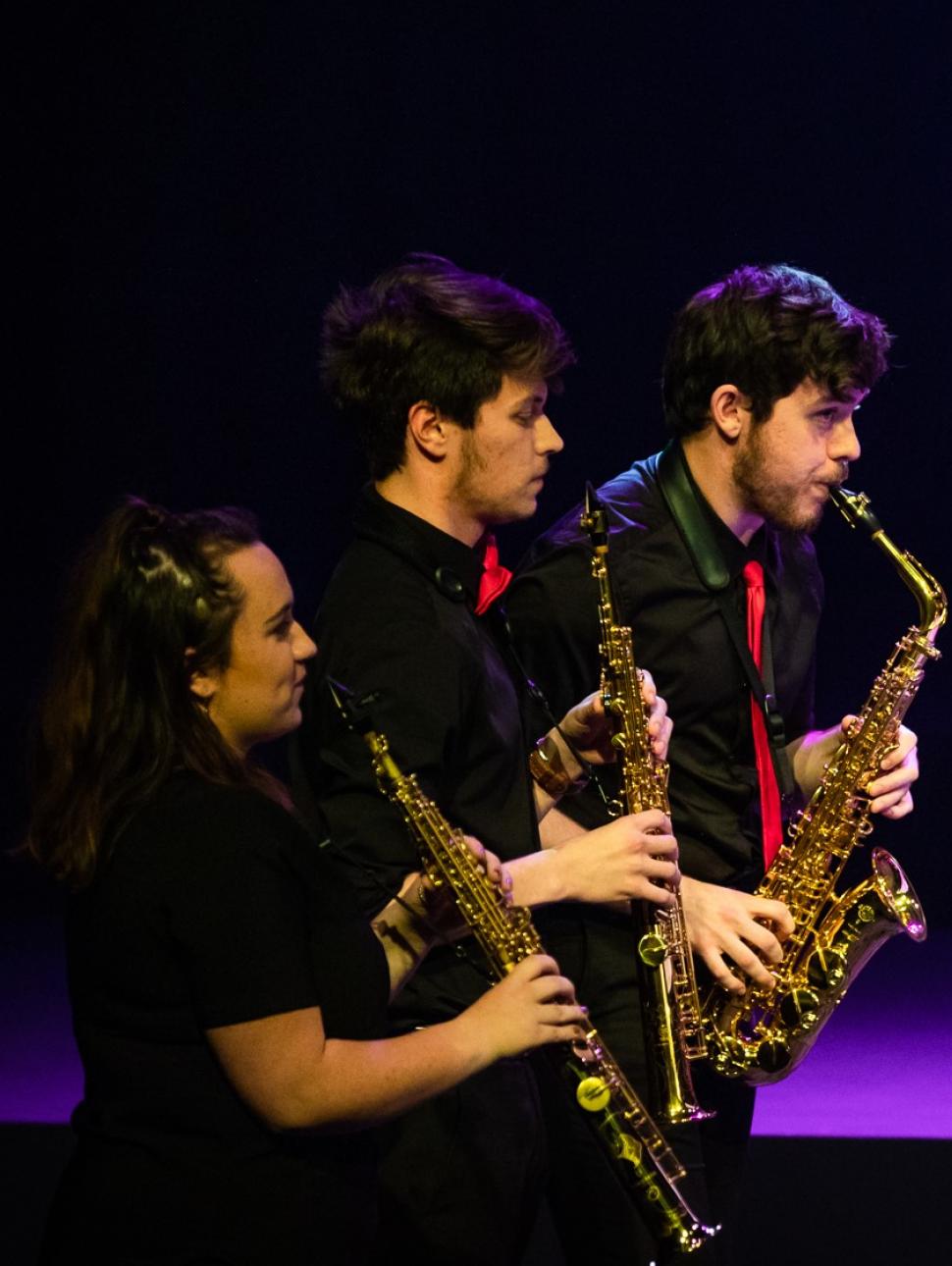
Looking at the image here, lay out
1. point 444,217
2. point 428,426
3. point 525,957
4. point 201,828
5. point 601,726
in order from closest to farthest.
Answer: point 201,828 < point 525,957 < point 428,426 < point 601,726 < point 444,217

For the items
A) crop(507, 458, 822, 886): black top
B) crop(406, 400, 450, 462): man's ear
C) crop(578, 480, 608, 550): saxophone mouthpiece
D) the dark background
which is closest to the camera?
crop(406, 400, 450, 462): man's ear

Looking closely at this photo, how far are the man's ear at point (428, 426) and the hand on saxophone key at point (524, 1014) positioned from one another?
0.90 m

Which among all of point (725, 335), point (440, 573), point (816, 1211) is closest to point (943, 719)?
point (816, 1211)

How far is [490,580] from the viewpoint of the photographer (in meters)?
2.76

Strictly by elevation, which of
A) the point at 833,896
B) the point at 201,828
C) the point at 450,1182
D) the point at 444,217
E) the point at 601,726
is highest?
the point at 444,217

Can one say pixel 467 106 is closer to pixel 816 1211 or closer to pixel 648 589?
pixel 648 589

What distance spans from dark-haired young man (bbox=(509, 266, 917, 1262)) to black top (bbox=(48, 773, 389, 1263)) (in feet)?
3.58

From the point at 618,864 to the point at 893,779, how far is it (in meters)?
0.90

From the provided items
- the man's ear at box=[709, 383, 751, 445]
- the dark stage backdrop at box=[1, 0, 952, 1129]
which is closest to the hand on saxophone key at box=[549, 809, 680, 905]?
the man's ear at box=[709, 383, 751, 445]

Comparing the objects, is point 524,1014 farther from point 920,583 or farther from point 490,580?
point 920,583

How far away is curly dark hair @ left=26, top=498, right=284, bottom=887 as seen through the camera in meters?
1.98

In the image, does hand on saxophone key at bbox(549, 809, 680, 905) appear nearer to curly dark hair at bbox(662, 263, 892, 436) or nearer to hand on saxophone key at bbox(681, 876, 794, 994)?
hand on saxophone key at bbox(681, 876, 794, 994)

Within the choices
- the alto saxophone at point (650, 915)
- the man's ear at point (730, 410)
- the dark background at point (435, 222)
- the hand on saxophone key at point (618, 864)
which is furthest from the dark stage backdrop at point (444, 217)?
the hand on saxophone key at point (618, 864)

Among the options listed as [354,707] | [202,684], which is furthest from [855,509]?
[202,684]
